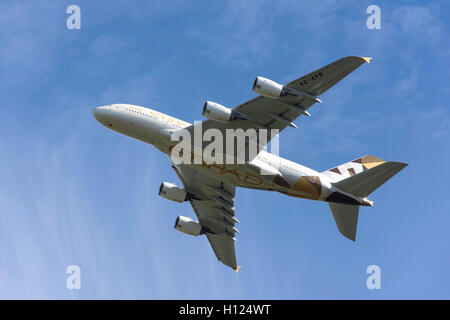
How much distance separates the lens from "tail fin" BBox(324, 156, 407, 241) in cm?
4609

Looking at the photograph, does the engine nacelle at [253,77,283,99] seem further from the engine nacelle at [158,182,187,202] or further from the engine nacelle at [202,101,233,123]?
the engine nacelle at [158,182,187,202]

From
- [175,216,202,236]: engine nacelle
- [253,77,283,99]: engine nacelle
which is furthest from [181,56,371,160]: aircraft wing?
[175,216,202,236]: engine nacelle

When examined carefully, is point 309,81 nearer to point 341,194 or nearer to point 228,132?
point 228,132

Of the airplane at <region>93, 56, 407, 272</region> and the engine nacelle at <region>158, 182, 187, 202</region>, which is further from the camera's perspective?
the engine nacelle at <region>158, 182, 187, 202</region>

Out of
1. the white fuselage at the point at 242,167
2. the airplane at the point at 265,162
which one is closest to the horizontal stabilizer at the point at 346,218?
the airplane at the point at 265,162

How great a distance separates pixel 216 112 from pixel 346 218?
49.5 feet

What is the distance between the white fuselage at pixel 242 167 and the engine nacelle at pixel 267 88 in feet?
22.5

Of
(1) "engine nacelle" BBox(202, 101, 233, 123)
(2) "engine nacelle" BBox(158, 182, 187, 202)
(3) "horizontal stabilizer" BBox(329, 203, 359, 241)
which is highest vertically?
(1) "engine nacelle" BBox(202, 101, 233, 123)

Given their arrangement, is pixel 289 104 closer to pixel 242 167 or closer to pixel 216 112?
pixel 216 112

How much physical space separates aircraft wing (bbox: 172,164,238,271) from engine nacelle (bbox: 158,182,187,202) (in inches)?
34.0

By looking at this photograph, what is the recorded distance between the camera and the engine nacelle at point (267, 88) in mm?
42781

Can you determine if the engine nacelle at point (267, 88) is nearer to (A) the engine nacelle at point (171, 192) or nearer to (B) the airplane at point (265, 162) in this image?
(B) the airplane at point (265, 162)

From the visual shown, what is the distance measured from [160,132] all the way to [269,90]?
10.4 meters

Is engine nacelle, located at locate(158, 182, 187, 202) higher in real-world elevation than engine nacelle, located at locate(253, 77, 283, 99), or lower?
lower
